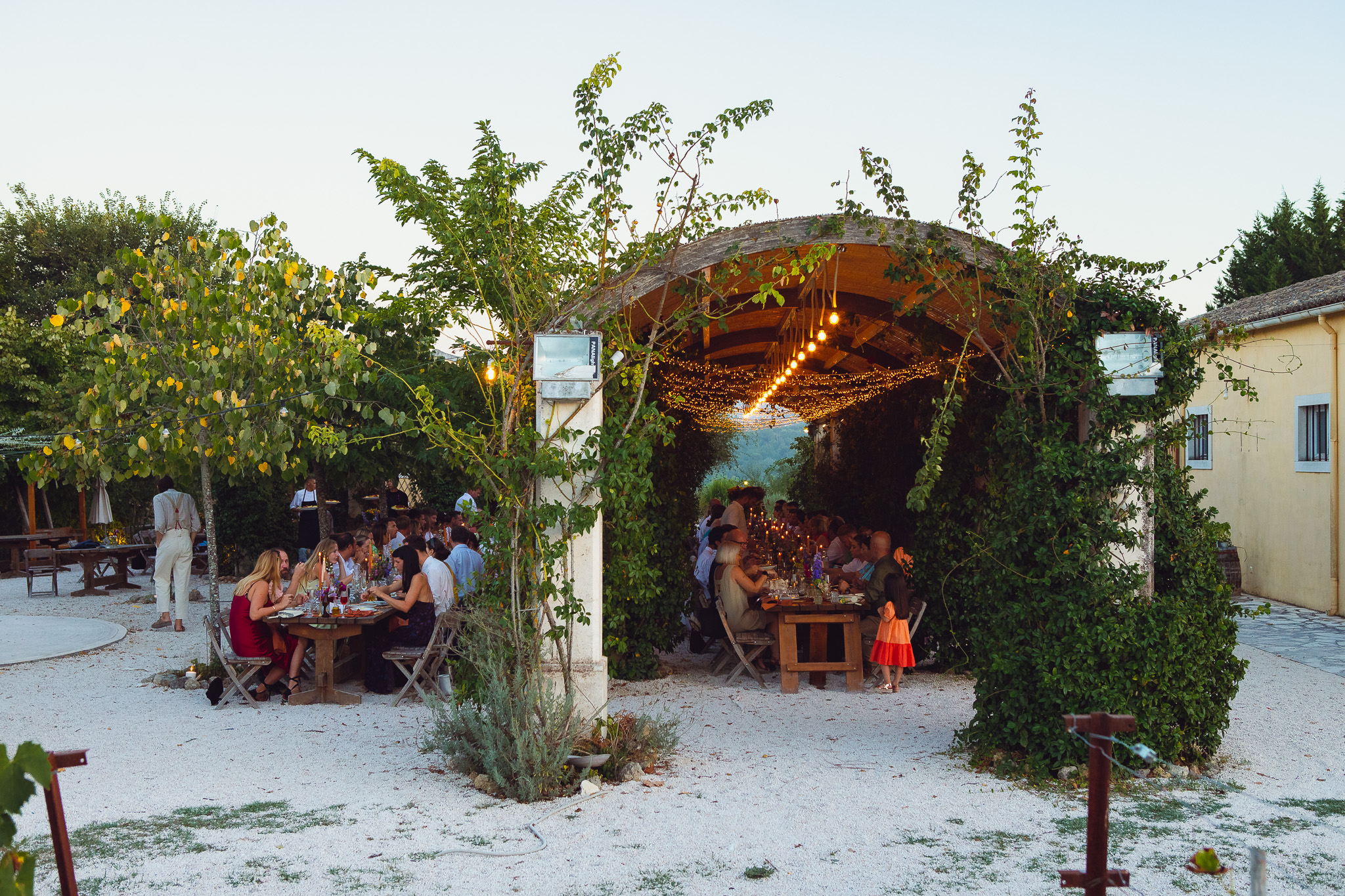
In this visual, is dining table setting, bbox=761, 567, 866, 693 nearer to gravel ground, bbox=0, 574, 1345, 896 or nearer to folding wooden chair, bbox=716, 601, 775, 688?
folding wooden chair, bbox=716, 601, 775, 688

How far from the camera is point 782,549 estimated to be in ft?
37.0

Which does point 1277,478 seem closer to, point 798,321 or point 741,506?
point 741,506

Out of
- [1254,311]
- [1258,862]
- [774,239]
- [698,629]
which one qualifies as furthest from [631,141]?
[1254,311]

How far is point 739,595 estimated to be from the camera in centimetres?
877

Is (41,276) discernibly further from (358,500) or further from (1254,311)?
(1254,311)

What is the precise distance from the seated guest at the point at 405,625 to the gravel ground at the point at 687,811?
48 centimetres

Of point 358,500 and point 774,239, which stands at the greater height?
point 774,239

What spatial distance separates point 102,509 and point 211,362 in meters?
12.1

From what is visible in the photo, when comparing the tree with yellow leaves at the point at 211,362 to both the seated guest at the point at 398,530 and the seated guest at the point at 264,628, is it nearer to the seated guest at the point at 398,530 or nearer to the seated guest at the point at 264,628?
the seated guest at the point at 264,628

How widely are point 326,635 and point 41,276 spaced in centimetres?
1916

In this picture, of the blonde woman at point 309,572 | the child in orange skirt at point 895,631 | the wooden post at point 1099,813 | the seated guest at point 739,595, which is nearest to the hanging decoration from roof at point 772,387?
the seated guest at point 739,595

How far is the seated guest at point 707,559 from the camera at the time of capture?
10.3 meters

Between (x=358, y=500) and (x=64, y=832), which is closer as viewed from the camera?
(x=64, y=832)

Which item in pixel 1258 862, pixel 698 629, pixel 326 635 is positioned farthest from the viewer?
pixel 698 629
